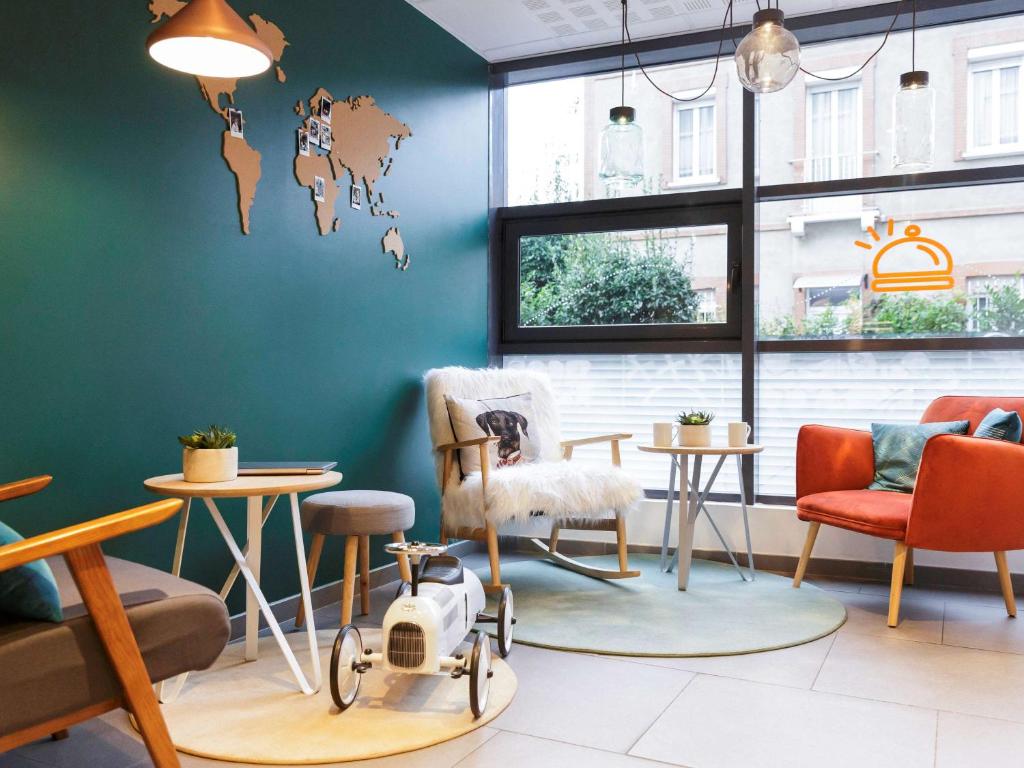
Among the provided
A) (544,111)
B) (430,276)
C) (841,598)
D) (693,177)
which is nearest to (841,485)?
(841,598)

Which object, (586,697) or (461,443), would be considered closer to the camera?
(586,697)

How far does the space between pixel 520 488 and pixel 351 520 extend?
2.46 feet

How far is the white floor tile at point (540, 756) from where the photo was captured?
2.09m

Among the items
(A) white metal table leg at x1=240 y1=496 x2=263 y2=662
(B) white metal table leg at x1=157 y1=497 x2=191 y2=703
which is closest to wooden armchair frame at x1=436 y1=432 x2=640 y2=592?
(A) white metal table leg at x1=240 y1=496 x2=263 y2=662

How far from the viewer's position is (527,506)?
3.48 meters

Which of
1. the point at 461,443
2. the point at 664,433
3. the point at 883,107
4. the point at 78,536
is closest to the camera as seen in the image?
the point at 78,536

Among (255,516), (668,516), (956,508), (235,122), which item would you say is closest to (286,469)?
(255,516)

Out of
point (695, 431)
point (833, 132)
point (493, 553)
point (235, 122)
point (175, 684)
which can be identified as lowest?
point (175, 684)

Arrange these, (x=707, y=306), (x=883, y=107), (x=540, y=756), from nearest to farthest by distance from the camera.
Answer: (x=540, y=756) < (x=883, y=107) < (x=707, y=306)

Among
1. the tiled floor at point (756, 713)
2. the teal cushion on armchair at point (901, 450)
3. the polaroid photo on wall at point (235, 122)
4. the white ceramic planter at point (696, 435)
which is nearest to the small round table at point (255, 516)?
the tiled floor at point (756, 713)

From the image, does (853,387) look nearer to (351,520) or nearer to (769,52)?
(769,52)

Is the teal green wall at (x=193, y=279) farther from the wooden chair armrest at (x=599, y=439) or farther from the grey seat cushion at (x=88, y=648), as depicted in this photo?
the grey seat cushion at (x=88, y=648)

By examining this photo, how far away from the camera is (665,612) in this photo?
3.41m

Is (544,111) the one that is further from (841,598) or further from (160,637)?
(160,637)
